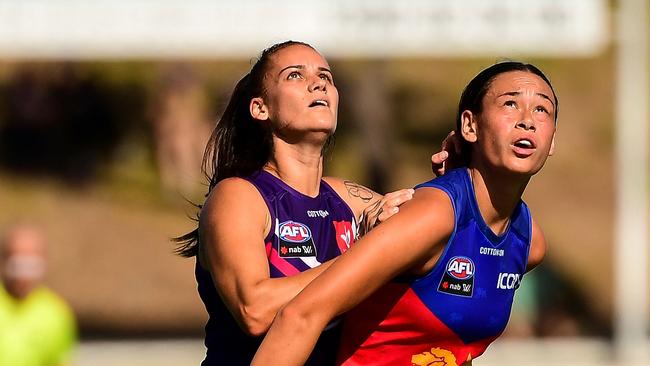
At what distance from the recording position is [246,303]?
4.45m

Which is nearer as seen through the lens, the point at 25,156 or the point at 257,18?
the point at 257,18

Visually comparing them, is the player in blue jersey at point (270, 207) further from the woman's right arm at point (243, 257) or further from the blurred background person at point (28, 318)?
the blurred background person at point (28, 318)

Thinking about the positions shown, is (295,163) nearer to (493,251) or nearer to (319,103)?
(319,103)

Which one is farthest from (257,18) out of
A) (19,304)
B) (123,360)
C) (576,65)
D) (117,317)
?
(576,65)

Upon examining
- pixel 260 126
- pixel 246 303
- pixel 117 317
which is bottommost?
pixel 117 317

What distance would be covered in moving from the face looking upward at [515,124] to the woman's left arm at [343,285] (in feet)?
1.24

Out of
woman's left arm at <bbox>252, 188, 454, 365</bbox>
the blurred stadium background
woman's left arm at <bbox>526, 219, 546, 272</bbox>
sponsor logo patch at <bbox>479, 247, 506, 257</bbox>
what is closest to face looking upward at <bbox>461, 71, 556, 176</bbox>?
sponsor logo patch at <bbox>479, 247, 506, 257</bbox>

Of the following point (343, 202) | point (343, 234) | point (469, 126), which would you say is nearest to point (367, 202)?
point (343, 202)

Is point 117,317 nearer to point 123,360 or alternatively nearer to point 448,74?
point 123,360

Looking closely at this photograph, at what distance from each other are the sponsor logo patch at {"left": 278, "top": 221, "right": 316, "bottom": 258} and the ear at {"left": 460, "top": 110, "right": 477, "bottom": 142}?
621mm

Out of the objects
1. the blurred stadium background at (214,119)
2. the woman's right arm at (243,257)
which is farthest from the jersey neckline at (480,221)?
the blurred stadium background at (214,119)

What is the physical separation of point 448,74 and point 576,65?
8.34 feet

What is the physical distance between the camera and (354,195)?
17.0 feet

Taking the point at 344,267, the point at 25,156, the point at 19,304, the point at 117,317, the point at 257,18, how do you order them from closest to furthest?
the point at 344,267
the point at 19,304
the point at 257,18
the point at 117,317
the point at 25,156
